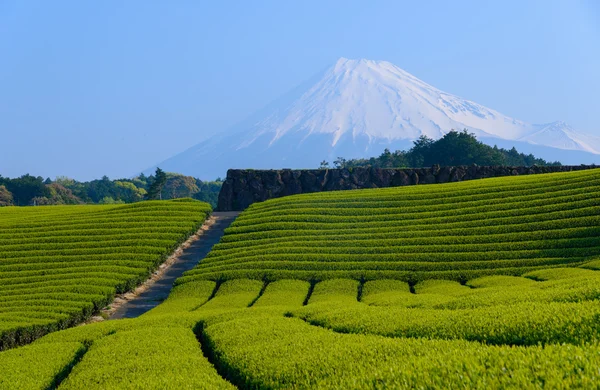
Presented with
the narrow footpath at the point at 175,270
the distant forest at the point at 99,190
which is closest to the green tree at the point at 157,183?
the distant forest at the point at 99,190

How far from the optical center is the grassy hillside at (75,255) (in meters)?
21.0

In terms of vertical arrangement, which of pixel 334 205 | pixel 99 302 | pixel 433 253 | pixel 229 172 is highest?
pixel 229 172

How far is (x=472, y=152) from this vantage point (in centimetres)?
7162

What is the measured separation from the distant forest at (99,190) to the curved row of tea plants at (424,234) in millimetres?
43844

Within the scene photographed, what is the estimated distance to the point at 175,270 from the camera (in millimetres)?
29156

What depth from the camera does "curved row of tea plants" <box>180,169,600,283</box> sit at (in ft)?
77.3

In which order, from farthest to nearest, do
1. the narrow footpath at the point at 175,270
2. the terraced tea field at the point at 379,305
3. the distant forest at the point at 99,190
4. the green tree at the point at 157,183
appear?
the distant forest at the point at 99,190 → the green tree at the point at 157,183 → the narrow footpath at the point at 175,270 → the terraced tea field at the point at 379,305

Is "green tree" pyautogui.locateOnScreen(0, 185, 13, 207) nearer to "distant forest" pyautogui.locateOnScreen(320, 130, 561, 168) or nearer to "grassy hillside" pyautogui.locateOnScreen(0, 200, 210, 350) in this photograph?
"grassy hillside" pyautogui.locateOnScreen(0, 200, 210, 350)

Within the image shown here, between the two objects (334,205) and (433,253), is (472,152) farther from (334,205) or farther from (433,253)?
(433,253)

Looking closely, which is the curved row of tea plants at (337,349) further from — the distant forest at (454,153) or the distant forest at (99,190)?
the distant forest at (99,190)

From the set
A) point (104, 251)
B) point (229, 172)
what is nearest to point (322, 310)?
point (104, 251)

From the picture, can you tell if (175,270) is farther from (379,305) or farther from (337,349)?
(337,349)

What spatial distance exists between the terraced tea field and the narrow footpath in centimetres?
120

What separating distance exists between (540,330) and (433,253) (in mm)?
15416
